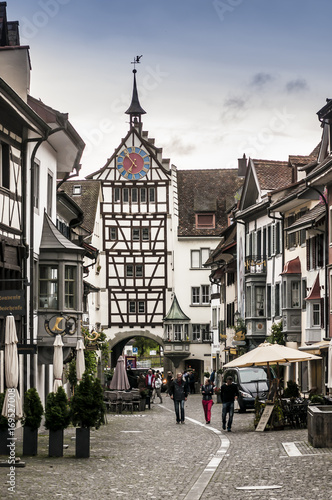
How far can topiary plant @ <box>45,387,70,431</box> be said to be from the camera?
18.6 meters

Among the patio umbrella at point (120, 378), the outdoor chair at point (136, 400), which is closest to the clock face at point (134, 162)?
the outdoor chair at point (136, 400)

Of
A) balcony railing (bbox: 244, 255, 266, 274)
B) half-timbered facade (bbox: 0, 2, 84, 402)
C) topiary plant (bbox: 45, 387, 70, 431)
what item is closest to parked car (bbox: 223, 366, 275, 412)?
half-timbered facade (bbox: 0, 2, 84, 402)

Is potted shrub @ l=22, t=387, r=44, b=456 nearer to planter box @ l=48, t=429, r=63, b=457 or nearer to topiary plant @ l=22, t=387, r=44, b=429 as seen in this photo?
topiary plant @ l=22, t=387, r=44, b=429

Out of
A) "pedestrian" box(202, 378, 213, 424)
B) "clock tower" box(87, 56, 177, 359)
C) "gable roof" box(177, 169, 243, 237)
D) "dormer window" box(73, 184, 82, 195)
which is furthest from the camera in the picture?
"gable roof" box(177, 169, 243, 237)

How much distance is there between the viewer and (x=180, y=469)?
1708cm

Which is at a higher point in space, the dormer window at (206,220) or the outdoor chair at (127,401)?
the dormer window at (206,220)

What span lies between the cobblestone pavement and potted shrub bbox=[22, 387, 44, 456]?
315 mm

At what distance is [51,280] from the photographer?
96.1ft

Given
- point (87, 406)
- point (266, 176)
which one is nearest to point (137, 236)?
point (266, 176)

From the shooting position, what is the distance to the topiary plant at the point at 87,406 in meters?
18.8

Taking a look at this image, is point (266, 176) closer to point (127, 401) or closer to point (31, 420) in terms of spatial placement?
point (127, 401)

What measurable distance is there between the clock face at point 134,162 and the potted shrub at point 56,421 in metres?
61.1

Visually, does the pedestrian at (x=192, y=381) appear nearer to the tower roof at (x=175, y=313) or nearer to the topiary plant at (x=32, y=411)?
the tower roof at (x=175, y=313)

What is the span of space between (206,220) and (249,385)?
45715 mm
